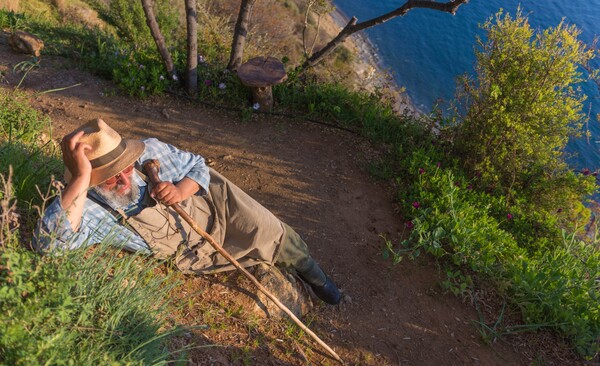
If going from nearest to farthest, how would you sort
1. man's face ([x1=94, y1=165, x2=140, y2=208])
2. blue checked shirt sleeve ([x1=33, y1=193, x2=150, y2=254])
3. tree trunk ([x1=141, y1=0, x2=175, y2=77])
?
1. blue checked shirt sleeve ([x1=33, y1=193, x2=150, y2=254])
2. man's face ([x1=94, y1=165, x2=140, y2=208])
3. tree trunk ([x1=141, y1=0, x2=175, y2=77])

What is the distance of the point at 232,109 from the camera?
572cm

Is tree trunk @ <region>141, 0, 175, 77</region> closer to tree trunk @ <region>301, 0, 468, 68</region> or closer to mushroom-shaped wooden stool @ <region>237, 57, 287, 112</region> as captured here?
mushroom-shaped wooden stool @ <region>237, 57, 287, 112</region>

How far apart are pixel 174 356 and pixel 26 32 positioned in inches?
209

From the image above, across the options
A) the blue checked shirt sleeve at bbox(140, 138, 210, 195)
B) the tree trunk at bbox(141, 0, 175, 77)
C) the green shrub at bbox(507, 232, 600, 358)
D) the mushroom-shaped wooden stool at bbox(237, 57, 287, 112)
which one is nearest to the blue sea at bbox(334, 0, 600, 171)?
the mushroom-shaped wooden stool at bbox(237, 57, 287, 112)

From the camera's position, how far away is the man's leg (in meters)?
3.27

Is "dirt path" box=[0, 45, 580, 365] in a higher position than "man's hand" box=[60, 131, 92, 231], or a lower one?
lower

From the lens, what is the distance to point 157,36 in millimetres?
5426

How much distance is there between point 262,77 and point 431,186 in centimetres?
229

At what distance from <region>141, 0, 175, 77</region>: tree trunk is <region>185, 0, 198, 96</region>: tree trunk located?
23 cm

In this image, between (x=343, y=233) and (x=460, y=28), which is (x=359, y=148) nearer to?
(x=343, y=233)

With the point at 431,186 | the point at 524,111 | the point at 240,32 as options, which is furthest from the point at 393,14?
the point at 431,186

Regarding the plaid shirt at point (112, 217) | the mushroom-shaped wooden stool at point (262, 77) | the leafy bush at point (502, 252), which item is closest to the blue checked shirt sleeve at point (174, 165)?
the plaid shirt at point (112, 217)

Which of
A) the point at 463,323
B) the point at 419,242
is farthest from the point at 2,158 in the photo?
the point at 463,323

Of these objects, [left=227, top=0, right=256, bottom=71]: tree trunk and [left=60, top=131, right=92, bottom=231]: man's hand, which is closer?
[left=60, top=131, right=92, bottom=231]: man's hand
